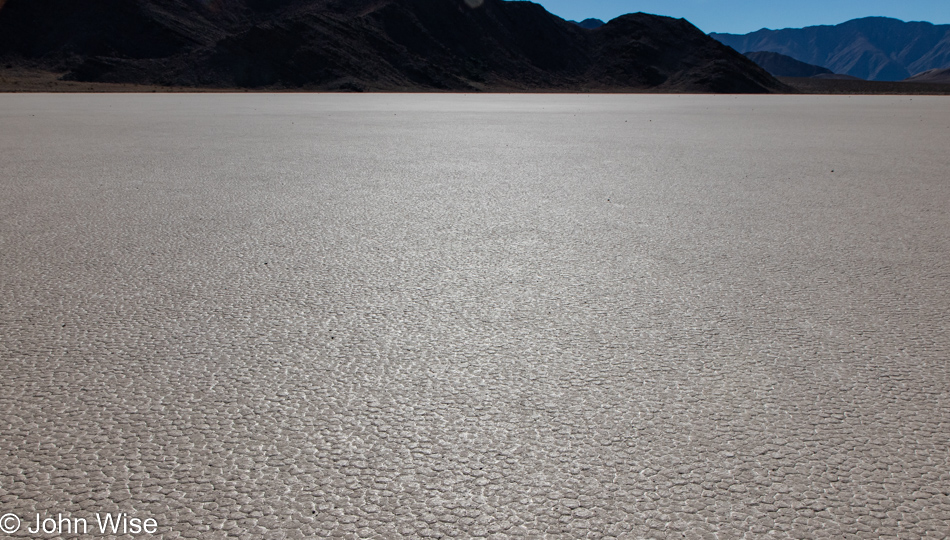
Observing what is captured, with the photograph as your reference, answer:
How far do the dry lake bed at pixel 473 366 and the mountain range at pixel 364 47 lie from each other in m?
55.3

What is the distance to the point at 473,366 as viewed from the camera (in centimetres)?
236

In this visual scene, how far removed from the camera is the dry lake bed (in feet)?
5.39

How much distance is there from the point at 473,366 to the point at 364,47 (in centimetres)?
7031

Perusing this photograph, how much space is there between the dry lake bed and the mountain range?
2177 inches

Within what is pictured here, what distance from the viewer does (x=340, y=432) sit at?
194cm

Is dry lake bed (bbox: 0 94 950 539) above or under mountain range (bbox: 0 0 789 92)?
under

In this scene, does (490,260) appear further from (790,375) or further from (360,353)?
(790,375)

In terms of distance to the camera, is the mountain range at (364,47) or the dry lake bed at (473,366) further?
the mountain range at (364,47)

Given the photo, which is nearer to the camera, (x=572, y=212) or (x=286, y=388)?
(x=286, y=388)

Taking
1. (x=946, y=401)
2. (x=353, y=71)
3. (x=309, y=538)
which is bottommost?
(x=309, y=538)

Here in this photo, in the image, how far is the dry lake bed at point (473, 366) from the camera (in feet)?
5.39

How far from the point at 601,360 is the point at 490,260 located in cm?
137

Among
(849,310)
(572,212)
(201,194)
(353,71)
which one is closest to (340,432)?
(849,310)

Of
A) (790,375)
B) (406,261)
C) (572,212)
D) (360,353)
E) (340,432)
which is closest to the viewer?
(340,432)
